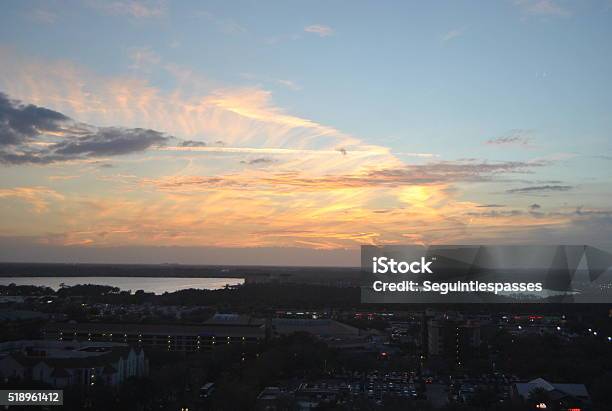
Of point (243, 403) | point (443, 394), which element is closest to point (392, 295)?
point (443, 394)

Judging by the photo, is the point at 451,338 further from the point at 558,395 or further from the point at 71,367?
the point at 71,367

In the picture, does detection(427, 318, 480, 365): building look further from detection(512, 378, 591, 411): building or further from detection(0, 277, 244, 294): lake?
detection(0, 277, 244, 294): lake

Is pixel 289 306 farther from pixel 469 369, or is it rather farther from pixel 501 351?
pixel 469 369

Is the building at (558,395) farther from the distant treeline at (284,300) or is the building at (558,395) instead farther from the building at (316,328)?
the distant treeline at (284,300)

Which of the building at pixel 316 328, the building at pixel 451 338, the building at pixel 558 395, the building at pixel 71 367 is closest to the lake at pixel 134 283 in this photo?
the building at pixel 316 328

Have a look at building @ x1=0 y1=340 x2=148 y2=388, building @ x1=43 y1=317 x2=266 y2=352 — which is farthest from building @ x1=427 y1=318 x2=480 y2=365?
building @ x1=0 y1=340 x2=148 y2=388

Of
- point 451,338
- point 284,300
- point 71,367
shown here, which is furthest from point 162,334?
point 284,300
